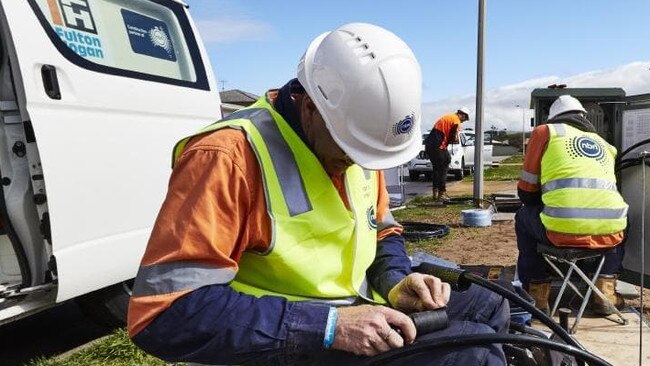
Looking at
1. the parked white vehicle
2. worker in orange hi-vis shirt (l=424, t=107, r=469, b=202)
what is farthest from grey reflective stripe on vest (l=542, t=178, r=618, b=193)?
the parked white vehicle

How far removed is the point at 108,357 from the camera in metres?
3.65

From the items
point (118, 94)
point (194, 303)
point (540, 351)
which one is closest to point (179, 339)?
point (194, 303)

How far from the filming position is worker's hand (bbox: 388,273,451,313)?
5.96 ft

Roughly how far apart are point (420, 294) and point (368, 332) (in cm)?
36

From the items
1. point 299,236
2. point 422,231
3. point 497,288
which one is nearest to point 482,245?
point 422,231

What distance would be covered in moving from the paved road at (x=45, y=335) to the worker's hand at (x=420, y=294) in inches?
110

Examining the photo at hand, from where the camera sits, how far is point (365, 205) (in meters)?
2.09

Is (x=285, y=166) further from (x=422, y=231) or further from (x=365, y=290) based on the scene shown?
(x=422, y=231)

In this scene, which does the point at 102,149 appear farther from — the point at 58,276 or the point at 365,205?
the point at 365,205

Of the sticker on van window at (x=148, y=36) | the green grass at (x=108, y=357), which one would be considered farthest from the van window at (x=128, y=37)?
the green grass at (x=108, y=357)

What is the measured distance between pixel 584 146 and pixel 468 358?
301 cm

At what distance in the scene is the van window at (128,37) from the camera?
10.4 feet

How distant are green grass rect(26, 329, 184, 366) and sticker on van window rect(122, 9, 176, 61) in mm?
1831

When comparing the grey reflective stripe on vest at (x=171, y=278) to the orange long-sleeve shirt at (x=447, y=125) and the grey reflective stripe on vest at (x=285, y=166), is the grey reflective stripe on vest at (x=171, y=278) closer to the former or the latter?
the grey reflective stripe on vest at (x=285, y=166)
